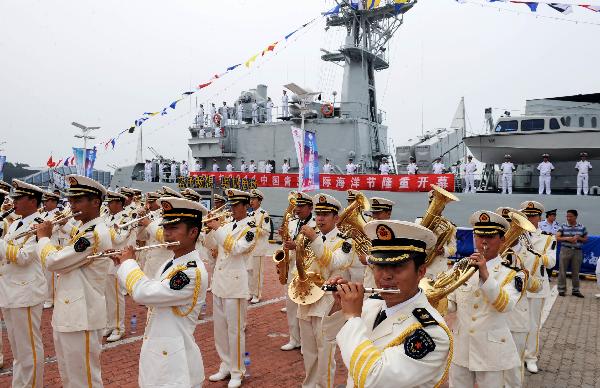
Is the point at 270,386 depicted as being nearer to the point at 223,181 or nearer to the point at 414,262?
the point at 414,262

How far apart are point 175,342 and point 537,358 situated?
6366 millimetres

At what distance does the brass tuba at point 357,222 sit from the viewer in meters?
5.62

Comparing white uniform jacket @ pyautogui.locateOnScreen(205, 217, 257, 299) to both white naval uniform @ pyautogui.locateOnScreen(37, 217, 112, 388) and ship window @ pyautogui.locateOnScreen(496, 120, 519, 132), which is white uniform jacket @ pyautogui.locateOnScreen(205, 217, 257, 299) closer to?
white naval uniform @ pyautogui.locateOnScreen(37, 217, 112, 388)

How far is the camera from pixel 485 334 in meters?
4.12

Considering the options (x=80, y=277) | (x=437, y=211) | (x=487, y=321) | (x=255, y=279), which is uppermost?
(x=437, y=211)

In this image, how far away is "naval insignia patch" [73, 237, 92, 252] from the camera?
444cm

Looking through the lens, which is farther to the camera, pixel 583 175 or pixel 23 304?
pixel 583 175

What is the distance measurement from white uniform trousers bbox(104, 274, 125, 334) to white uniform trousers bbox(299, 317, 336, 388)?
14.2 ft

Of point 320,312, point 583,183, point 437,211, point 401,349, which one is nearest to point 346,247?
point 320,312

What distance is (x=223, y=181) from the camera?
23.4 meters

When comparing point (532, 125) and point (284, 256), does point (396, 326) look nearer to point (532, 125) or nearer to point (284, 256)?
point (284, 256)

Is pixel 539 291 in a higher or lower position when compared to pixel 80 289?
lower

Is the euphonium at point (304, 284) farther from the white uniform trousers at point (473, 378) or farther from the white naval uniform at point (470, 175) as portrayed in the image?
the white naval uniform at point (470, 175)

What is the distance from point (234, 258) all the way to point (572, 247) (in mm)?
9982
